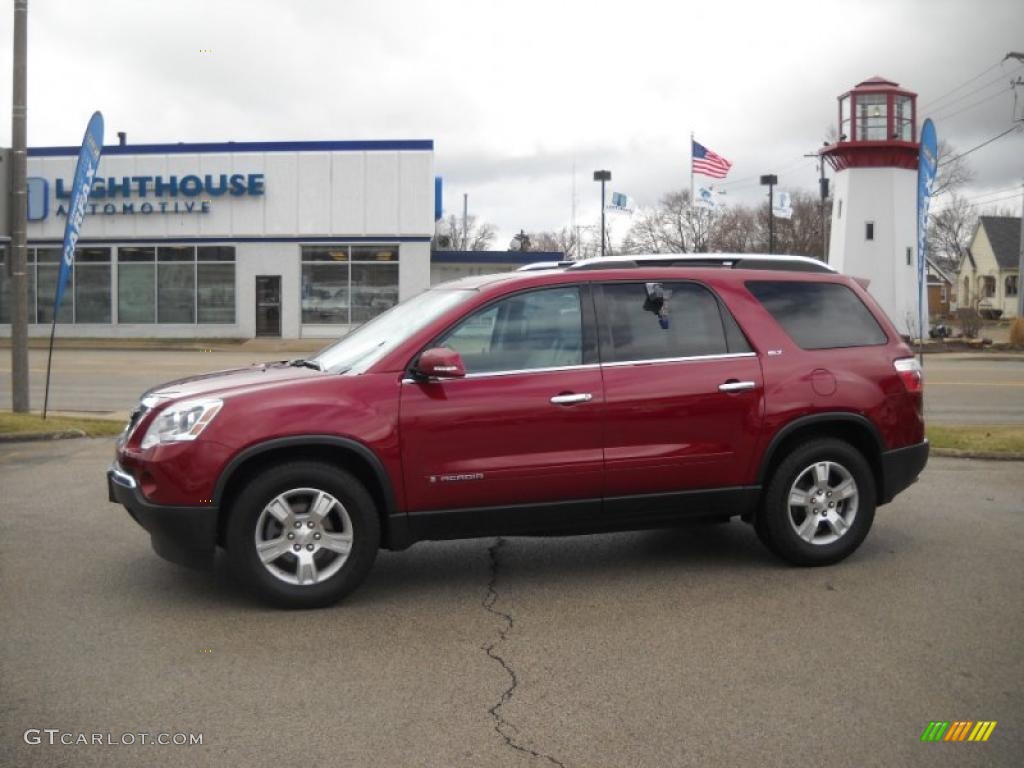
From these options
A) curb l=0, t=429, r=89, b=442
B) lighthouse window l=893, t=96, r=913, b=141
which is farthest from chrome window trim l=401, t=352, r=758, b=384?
lighthouse window l=893, t=96, r=913, b=141

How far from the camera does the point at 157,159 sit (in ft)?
132

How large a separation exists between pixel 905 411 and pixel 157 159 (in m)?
38.0

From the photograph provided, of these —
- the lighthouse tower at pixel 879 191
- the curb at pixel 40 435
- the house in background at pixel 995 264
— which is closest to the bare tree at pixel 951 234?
the house in background at pixel 995 264

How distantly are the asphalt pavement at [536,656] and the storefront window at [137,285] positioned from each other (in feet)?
117

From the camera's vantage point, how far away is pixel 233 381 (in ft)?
20.1

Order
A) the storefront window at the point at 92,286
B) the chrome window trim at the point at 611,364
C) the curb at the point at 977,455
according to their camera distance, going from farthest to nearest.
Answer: the storefront window at the point at 92,286, the curb at the point at 977,455, the chrome window trim at the point at 611,364

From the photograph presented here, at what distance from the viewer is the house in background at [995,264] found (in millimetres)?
80438

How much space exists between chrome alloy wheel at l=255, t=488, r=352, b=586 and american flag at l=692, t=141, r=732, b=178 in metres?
35.5

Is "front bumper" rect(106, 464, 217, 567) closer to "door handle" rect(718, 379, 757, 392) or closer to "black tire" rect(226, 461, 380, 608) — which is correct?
"black tire" rect(226, 461, 380, 608)

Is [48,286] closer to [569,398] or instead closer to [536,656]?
[569,398]

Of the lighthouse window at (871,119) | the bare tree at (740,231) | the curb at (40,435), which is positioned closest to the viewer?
the curb at (40,435)

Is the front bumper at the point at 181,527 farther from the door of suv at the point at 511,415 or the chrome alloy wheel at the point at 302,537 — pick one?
the door of suv at the point at 511,415

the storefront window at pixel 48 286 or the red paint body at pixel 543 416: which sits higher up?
the storefront window at pixel 48 286

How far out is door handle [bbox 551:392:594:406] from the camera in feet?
19.6
